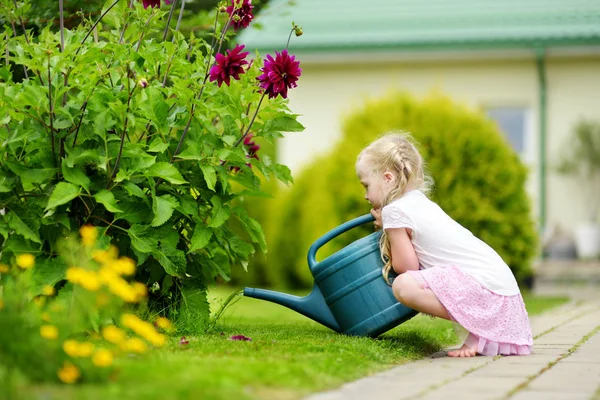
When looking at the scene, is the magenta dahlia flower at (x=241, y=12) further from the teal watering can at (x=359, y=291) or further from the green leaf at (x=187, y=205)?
the teal watering can at (x=359, y=291)

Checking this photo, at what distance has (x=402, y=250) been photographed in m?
4.08

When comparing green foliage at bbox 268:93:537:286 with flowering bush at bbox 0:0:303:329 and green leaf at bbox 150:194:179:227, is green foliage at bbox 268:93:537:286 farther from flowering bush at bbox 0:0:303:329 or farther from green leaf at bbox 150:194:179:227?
green leaf at bbox 150:194:179:227

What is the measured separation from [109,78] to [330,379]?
1744 mm

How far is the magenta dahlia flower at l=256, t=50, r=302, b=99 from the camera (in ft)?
13.0

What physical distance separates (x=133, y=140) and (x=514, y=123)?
1011 cm

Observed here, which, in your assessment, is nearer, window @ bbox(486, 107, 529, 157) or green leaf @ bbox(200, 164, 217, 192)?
green leaf @ bbox(200, 164, 217, 192)

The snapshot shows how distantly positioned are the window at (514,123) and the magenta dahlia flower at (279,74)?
32.4ft

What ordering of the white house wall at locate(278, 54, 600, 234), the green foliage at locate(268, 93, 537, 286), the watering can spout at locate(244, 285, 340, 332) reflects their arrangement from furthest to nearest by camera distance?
1. the white house wall at locate(278, 54, 600, 234)
2. the green foliage at locate(268, 93, 537, 286)
3. the watering can spout at locate(244, 285, 340, 332)

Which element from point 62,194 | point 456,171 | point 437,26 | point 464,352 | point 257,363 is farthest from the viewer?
point 437,26

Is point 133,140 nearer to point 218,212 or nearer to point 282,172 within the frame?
point 218,212

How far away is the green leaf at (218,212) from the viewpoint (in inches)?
161

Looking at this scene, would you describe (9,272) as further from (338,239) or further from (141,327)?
(338,239)

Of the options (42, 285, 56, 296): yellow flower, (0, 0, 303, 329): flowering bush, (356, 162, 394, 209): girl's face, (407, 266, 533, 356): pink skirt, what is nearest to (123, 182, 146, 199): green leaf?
(0, 0, 303, 329): flowering bush

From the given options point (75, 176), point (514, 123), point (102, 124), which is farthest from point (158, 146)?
point (514, 123)
